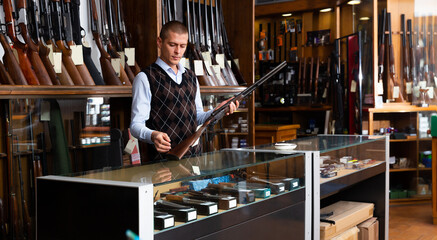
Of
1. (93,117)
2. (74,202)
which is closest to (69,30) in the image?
(93,117)

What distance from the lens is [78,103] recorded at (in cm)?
367

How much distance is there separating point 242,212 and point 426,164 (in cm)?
498

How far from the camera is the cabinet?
6395 mm

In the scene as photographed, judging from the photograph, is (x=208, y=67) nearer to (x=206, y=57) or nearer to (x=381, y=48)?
(x=206, y=57)

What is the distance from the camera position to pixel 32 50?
3246 mm

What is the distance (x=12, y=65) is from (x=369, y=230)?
108 inches

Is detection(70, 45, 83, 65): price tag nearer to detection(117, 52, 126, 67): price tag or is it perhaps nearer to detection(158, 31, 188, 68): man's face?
detection(117, 52, 126, 67): price tag

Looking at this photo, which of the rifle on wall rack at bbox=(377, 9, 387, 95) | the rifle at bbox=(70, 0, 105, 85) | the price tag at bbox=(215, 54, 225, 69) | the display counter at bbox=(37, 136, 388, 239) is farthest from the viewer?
the rifle on wall rack at bbox=(377, 9, 387, 95)

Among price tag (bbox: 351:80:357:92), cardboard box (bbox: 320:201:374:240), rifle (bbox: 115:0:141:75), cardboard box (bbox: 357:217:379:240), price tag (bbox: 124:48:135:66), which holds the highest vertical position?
rifle (bbox: 115:0:141:75)

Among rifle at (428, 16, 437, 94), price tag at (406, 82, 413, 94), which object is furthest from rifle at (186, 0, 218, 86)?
rifle at (428, 16, 437, 94)

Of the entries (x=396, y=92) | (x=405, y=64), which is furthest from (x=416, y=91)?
(x=405, y=64)

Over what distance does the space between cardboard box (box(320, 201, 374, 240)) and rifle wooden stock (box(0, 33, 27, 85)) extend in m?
2.10

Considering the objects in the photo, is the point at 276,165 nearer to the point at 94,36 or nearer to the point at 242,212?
the point at 242,212

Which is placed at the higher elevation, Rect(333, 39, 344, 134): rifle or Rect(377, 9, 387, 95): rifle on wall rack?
Rect(377, 9, 387, 95): rifle on wall rack
